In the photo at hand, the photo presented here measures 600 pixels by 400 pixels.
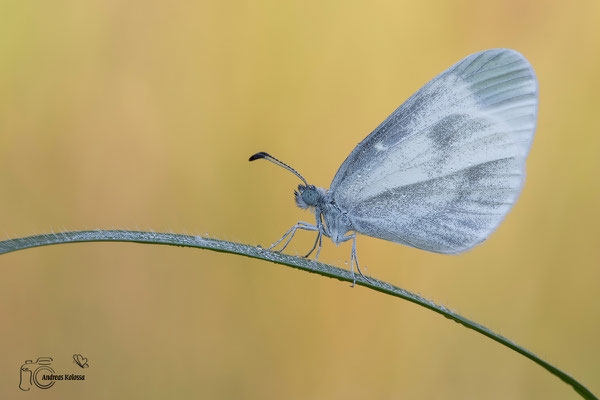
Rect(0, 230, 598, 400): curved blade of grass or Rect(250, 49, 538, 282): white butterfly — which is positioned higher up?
Rect(250, 49, 538, 282): white butterfly

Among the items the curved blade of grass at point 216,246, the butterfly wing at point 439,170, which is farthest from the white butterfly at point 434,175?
the curved blade of grass at point 216,246

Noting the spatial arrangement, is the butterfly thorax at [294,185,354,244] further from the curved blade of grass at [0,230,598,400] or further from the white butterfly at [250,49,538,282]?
the curved blade of grass at [0,230,598,400]

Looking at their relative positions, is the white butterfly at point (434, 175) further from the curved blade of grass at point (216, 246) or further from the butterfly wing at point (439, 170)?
the curved blade of grass at point (216, 246)

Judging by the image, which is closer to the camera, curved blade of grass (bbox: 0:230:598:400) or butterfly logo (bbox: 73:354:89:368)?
curved blade of grass (bbox: 0:230:598:400)

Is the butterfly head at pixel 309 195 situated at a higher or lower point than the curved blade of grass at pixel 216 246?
higher

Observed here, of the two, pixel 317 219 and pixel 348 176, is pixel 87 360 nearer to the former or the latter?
pixel 317 219

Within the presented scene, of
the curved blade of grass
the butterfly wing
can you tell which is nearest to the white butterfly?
the butterfly wing

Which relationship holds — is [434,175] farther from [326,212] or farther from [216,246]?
[216,246]

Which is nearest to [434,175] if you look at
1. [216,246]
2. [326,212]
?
[326,212]
